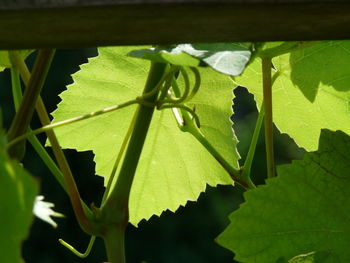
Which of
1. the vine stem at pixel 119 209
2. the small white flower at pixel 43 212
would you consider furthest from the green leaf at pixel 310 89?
the small white flower at pixel 43 212

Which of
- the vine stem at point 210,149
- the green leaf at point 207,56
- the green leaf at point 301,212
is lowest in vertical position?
the green leaf at point 301,212

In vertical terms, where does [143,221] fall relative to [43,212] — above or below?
above

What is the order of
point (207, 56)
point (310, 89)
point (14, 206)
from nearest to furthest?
point (14, 206), point (207, 56), point (310, 89)

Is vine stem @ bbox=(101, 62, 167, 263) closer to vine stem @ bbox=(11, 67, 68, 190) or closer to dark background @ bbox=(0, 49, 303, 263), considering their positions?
vine stem @ bbox=(11, 67, 68, 190)

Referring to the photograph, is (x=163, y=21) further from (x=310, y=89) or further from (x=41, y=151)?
(x=310, y=89)

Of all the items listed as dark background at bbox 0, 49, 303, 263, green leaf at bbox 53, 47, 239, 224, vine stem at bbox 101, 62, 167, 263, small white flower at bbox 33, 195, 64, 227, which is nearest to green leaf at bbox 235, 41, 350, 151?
green leaf at bbox 53, 47, 239, 224

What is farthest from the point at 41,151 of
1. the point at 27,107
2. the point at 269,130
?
the point at 269,130

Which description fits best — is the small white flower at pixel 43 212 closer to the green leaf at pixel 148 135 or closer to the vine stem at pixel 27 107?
the vine stem at pixel 27 107

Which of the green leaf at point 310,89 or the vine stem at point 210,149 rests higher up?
the green leaf at point 310,89
